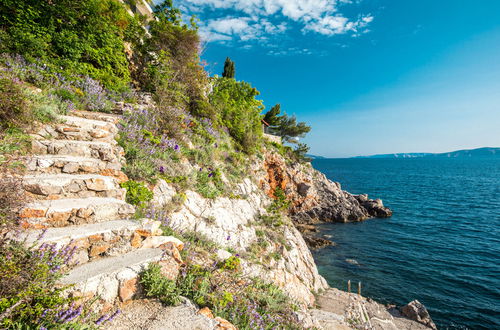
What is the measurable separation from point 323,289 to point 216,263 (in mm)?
9779

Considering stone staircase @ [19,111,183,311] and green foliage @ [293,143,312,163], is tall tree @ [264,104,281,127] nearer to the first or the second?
green foliage @ [293,143,312,163]

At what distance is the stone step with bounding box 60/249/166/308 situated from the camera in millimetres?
2639

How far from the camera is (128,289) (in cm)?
299

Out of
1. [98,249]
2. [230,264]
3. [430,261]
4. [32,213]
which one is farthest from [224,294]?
[430,261]

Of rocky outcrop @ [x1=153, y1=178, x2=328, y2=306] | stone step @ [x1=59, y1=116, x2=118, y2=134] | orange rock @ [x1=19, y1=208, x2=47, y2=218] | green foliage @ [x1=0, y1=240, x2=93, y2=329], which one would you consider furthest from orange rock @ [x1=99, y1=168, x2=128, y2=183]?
green foliage @ [x1=0, y1=240, x2=93, y2=329]

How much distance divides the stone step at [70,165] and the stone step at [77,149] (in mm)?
175

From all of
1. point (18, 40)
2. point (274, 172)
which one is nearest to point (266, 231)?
point (18, 40)

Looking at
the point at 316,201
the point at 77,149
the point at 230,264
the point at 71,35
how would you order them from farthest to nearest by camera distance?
1. the point at 316,201
2. the point at 71,35
3. the point at 77,149
4. the point at 230,264

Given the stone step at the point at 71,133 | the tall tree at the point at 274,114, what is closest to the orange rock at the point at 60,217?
the stone step at the point at 71,133

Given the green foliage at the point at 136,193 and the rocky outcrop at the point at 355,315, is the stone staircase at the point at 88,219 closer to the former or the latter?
the green foliage at the point at 136,193

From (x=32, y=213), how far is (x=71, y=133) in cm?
274

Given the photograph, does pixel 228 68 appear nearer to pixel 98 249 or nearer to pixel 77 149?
pixel 77 149

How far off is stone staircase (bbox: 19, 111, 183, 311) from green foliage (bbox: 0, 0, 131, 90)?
5052 millimetres

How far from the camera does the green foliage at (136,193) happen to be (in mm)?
4828
